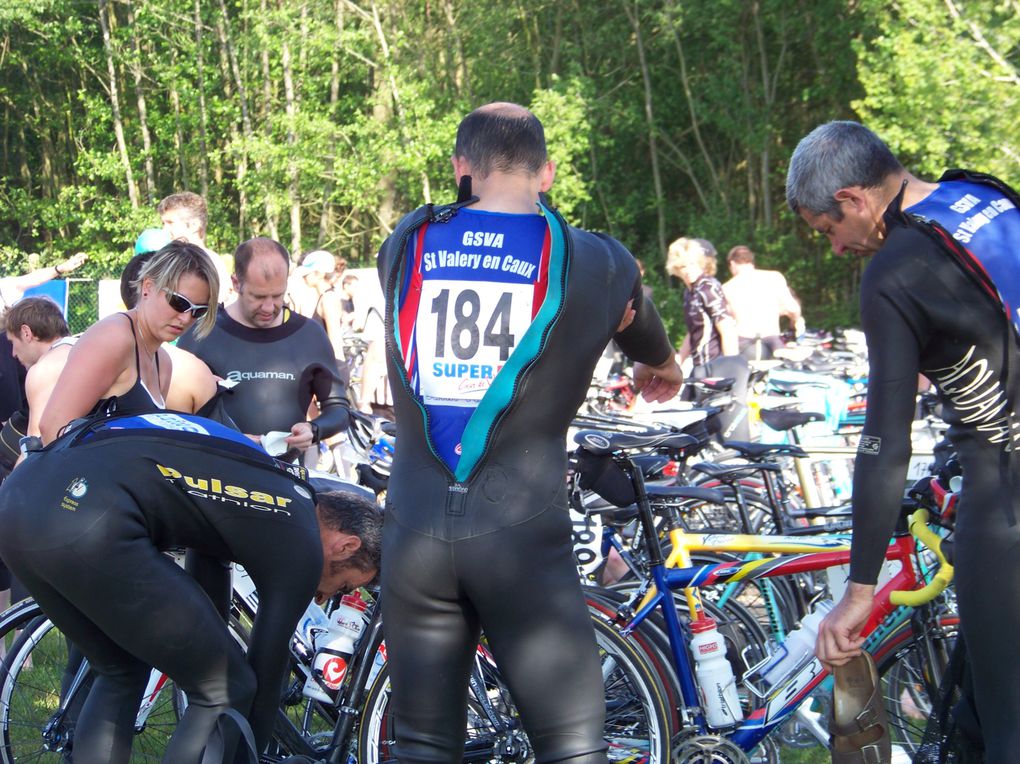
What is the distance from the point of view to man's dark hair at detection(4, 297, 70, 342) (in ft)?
18.6

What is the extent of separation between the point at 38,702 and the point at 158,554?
4.92ft

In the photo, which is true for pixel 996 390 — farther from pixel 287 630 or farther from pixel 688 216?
pixel 688 216

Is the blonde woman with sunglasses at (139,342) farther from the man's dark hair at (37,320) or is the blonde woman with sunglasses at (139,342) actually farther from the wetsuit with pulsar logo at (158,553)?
the man's dark hair at (37,320)

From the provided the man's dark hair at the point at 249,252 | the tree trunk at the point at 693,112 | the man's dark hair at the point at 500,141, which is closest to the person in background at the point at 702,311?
the man's dark hair at the point at 249,252

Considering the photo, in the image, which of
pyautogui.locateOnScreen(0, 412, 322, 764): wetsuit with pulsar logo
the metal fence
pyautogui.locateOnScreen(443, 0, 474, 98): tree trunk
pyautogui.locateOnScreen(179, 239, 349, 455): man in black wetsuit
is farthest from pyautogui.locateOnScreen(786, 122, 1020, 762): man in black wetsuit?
pyautogui.locateOnScreen(443, 0, 474, 98): tree trunk

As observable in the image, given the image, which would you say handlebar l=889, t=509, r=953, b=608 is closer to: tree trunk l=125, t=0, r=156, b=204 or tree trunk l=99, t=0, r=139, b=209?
tree trunk l=99, t=0, r=139, b=209

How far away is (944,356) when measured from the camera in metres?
2.71

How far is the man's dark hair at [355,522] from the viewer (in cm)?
359

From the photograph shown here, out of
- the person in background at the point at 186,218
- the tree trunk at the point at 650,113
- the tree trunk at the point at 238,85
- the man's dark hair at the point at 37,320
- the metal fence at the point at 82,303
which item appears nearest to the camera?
the man's dark hair at the point at 37,320

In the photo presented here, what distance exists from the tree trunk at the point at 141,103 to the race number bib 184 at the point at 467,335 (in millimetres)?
26688

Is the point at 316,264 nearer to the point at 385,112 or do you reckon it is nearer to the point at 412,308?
the point at 412,308

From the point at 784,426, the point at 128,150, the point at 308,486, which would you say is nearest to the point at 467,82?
the point at 128,150

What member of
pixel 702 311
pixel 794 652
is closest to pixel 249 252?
pixel 794 652

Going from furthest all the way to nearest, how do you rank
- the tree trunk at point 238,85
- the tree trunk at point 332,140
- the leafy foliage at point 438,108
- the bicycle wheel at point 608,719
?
the tree trunk at point 238,85, the tree trunk at point 332,140, the leafy foliage at point 438,108, the bicycle wheel at point 608,719
